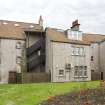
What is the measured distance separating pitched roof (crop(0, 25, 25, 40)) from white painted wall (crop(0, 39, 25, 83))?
3.47 ft

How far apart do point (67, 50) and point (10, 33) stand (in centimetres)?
1186

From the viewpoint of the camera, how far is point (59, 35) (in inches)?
2308

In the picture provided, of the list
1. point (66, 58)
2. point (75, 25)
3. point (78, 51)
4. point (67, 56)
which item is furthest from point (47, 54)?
point (75, 25)

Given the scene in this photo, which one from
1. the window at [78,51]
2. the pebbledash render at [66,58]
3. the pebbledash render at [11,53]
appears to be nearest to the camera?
the pebbledash render at [66,58]

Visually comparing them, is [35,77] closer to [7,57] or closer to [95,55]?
[7,57]

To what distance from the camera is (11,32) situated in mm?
60969

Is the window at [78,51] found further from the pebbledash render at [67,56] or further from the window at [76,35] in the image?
the window at [76,35]

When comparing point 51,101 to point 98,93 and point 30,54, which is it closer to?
point 98,93

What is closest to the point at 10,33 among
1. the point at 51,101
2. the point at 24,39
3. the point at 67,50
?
the point at 24,39

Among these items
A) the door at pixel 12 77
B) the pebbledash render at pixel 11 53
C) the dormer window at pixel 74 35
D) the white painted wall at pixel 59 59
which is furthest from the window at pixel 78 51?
the door at pixel 12 77

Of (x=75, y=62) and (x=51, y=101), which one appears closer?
(x=51, y=101)

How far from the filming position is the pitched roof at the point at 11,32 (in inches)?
2332

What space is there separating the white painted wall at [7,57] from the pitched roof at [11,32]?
1058mm

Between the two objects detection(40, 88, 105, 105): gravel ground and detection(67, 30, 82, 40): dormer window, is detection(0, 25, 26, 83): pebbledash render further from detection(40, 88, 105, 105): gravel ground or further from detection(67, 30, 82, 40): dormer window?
detection(40, 88, 105, 105): gravel ground
